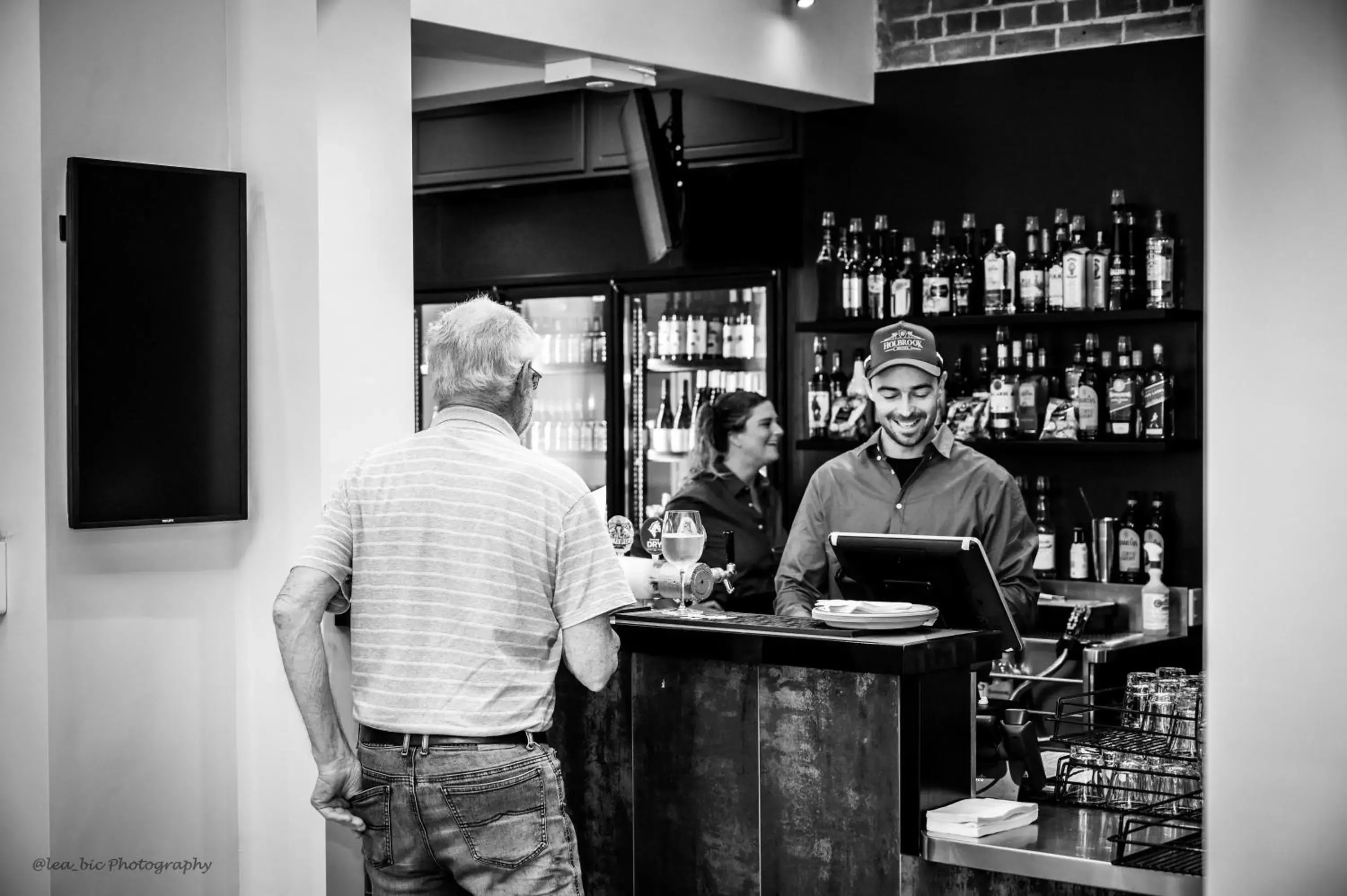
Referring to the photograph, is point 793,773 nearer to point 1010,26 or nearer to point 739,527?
point 739,527

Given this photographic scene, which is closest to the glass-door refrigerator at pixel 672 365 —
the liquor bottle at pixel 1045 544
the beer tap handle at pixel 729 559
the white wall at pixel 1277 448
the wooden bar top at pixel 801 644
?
the liquor bottle at pixel 1045 544

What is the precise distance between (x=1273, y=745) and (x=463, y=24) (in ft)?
9.92

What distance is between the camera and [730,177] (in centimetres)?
611

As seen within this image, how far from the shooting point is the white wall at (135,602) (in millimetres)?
3070

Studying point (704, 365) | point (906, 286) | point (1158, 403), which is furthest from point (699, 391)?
point (1158, 403)

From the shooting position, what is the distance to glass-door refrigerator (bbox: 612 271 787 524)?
6.30 meters

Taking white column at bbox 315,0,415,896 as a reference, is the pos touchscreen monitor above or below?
below

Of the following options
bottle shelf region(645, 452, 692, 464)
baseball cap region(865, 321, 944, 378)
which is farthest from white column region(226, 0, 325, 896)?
bottle shelf region(645, 452, 692, 464)

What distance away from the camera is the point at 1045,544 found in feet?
17.7

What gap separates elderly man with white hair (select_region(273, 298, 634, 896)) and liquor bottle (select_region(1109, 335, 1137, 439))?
3138mm

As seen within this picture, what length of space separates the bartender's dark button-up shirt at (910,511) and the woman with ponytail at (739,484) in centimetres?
92

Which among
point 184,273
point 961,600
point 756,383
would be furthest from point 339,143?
point 756,383

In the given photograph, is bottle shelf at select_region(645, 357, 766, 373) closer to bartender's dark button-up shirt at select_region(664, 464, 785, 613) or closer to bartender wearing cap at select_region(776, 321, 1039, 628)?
bartender's dark button-up shirt at select_region(664, 464, 785, 613)

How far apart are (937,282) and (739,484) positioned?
3.70 ft
